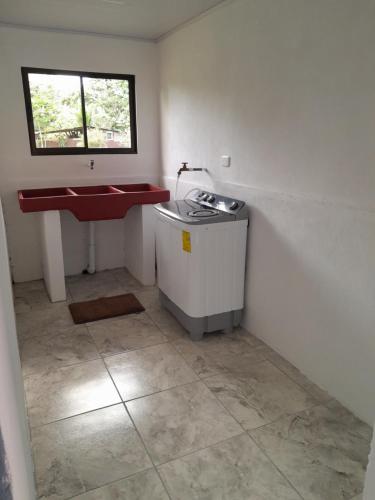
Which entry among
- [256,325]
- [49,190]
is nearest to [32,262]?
[49,190]

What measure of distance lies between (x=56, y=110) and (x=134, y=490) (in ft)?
10.9

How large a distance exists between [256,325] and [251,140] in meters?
1.33

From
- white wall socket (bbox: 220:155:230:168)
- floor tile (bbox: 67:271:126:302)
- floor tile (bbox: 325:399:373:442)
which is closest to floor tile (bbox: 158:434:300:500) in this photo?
floor tile (bbox: 325:399:373:442)

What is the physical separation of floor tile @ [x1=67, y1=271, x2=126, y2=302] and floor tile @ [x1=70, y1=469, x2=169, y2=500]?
6.70 feet

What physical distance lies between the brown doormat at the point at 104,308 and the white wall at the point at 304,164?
1.04m

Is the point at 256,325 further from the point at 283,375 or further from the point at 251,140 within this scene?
the point at 251,140

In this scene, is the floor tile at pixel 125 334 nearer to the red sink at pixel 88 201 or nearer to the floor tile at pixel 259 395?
the floor tile at pixel 259 395

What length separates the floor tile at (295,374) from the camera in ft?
7.13

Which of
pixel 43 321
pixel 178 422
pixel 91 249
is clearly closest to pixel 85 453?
pixel 178 422

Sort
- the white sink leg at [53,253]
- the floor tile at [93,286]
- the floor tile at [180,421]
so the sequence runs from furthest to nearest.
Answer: the floor tile at [93,286] < the white sink leg at [53,253] < the floor tile at [180,421]

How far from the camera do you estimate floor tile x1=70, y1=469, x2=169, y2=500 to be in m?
1.57

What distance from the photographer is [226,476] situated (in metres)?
1.66

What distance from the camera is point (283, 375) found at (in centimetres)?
236

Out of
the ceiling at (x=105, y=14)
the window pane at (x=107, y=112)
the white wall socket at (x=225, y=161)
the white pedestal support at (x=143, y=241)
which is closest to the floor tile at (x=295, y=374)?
the white wall socket at (x=225, y=161)
